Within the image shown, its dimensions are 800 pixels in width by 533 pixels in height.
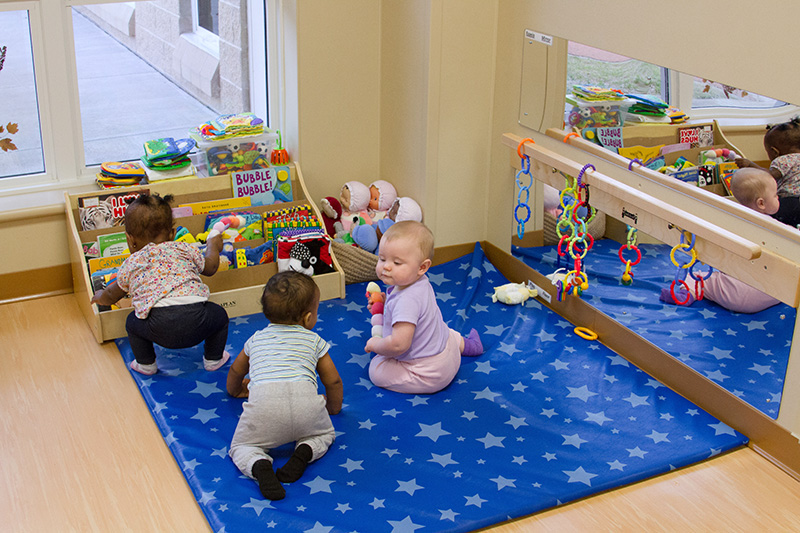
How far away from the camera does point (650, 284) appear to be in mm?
2949

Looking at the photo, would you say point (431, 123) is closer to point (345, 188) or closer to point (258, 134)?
point (345, 188)

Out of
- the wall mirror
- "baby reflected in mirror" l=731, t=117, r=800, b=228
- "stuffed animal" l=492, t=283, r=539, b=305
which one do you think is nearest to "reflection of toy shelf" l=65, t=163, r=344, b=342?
"stuffed animal" l=492, t=283, r=539, b=305

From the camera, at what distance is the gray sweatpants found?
2.35 meters

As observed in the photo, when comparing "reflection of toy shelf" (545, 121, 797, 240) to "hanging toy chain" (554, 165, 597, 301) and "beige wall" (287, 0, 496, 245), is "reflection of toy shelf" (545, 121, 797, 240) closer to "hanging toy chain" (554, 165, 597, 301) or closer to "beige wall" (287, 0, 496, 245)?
"hanging toy chain" (554, 165, 597, 301)

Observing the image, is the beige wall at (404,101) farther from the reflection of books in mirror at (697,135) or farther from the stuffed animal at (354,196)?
the reflection of books in mirror at (697,135)

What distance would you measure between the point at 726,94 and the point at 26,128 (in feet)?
8.87

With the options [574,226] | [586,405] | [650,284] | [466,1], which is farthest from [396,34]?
[586,405]

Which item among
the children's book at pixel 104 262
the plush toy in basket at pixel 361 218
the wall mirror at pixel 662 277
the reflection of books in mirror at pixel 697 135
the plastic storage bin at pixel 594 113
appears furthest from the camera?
the plush toy in basket at pixel 361 218

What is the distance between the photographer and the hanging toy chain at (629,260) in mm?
2951

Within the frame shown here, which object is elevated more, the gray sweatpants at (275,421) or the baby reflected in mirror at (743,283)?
the baby reflected in mirror at (743,283)

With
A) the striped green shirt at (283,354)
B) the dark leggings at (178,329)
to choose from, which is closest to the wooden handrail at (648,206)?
the striped green shirt at (283,354)

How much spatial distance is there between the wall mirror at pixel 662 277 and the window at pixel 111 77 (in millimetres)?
1400

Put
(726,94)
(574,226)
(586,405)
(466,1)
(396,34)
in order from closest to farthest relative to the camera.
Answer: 1. (726,94)
2. (586,405)
3. (574,226)
4. (466,1)
5. (396,34)

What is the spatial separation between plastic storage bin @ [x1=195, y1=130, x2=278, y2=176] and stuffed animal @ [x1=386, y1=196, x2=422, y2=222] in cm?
62
